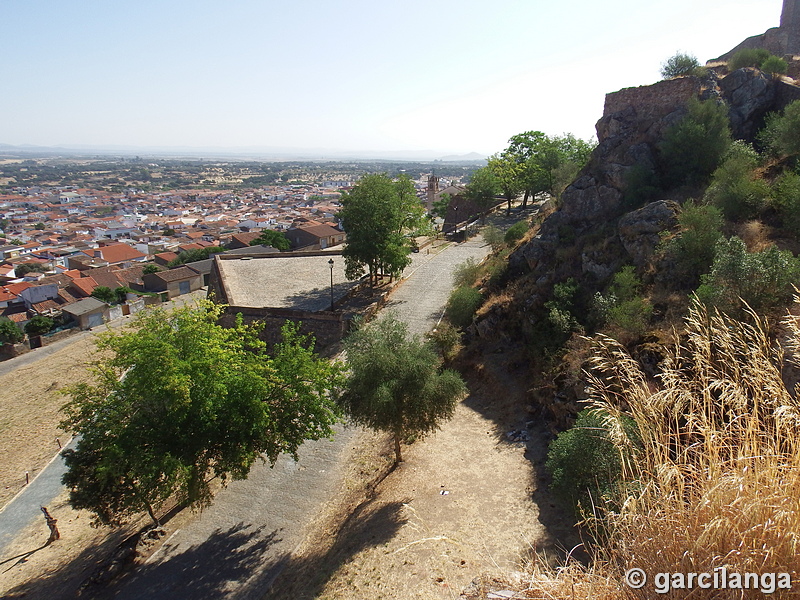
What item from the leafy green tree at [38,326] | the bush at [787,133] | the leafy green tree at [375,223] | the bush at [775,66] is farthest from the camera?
the leafy green tree at [38,326]

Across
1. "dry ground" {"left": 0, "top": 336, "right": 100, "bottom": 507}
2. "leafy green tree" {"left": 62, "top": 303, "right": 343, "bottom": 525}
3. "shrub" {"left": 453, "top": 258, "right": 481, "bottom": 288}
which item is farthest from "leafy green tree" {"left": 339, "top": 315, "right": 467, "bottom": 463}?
"shrub" {"left": 453, "top": 258, "right": 481, "bottom": 288}

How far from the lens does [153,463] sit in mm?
9109

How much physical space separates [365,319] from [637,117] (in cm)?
1481

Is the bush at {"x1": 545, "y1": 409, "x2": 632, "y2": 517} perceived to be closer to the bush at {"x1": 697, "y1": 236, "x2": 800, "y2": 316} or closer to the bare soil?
the bare soil

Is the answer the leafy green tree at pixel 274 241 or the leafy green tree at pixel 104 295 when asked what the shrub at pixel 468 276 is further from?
the leafy green tree at pixel 104 295

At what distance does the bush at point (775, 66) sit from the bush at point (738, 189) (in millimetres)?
6114

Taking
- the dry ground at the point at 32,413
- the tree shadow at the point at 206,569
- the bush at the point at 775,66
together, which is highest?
the bush at the point at 775,66

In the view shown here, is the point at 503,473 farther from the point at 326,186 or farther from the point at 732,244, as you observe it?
the point at 326,186

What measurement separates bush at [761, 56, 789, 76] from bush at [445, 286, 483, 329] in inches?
615

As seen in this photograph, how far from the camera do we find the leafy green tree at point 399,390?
11.1 metres

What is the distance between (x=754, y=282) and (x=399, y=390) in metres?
8.22

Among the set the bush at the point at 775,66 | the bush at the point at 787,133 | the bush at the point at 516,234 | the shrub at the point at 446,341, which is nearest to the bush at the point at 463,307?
the shrub at the point at 446,341

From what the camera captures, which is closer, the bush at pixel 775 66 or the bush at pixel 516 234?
the bush at pixel 775 66

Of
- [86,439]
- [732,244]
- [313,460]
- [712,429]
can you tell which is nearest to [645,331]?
[732,244]
